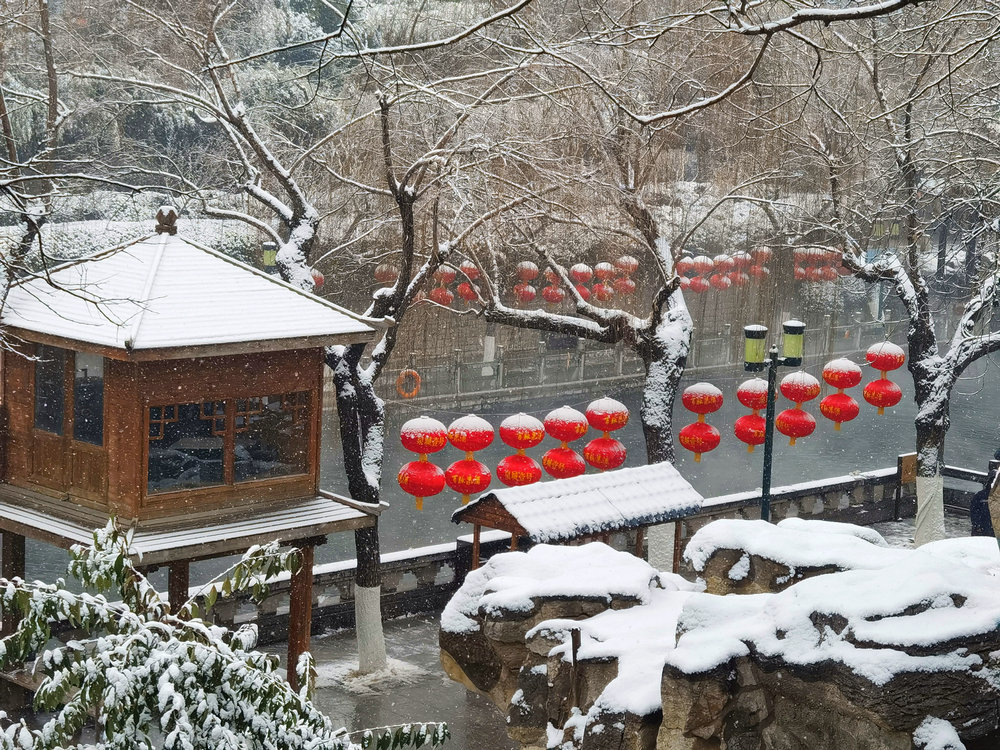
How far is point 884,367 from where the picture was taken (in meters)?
16.1

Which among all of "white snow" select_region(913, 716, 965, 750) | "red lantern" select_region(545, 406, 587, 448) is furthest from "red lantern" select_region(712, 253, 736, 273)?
"white snow" select_region(913, 716, 965, 750)

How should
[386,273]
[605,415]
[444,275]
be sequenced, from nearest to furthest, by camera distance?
1. [605,415]
2. [444,275]
3. [386,273]

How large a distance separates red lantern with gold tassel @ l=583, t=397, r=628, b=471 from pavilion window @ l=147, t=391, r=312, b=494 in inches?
158

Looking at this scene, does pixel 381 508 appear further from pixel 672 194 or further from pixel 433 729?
pixel 672 194

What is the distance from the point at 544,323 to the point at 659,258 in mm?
1684

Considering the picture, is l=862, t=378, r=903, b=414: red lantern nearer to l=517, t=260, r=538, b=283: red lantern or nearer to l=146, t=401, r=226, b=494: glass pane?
l=146, t=401, r=226, b=494: glass pane

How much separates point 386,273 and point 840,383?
11305mm

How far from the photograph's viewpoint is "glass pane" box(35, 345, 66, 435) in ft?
39.4

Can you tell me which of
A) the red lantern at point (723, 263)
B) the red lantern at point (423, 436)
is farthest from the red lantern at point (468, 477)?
the red lantern at point (723, 263)

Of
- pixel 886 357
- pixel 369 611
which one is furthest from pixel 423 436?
pixel 886 357

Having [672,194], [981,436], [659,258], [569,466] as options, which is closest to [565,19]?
[672,194]

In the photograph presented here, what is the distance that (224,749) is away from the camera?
4613 mm

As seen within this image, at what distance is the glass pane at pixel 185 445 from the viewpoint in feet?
37.9

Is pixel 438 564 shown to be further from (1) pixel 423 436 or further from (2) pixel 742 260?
(2) pixel 742 260
